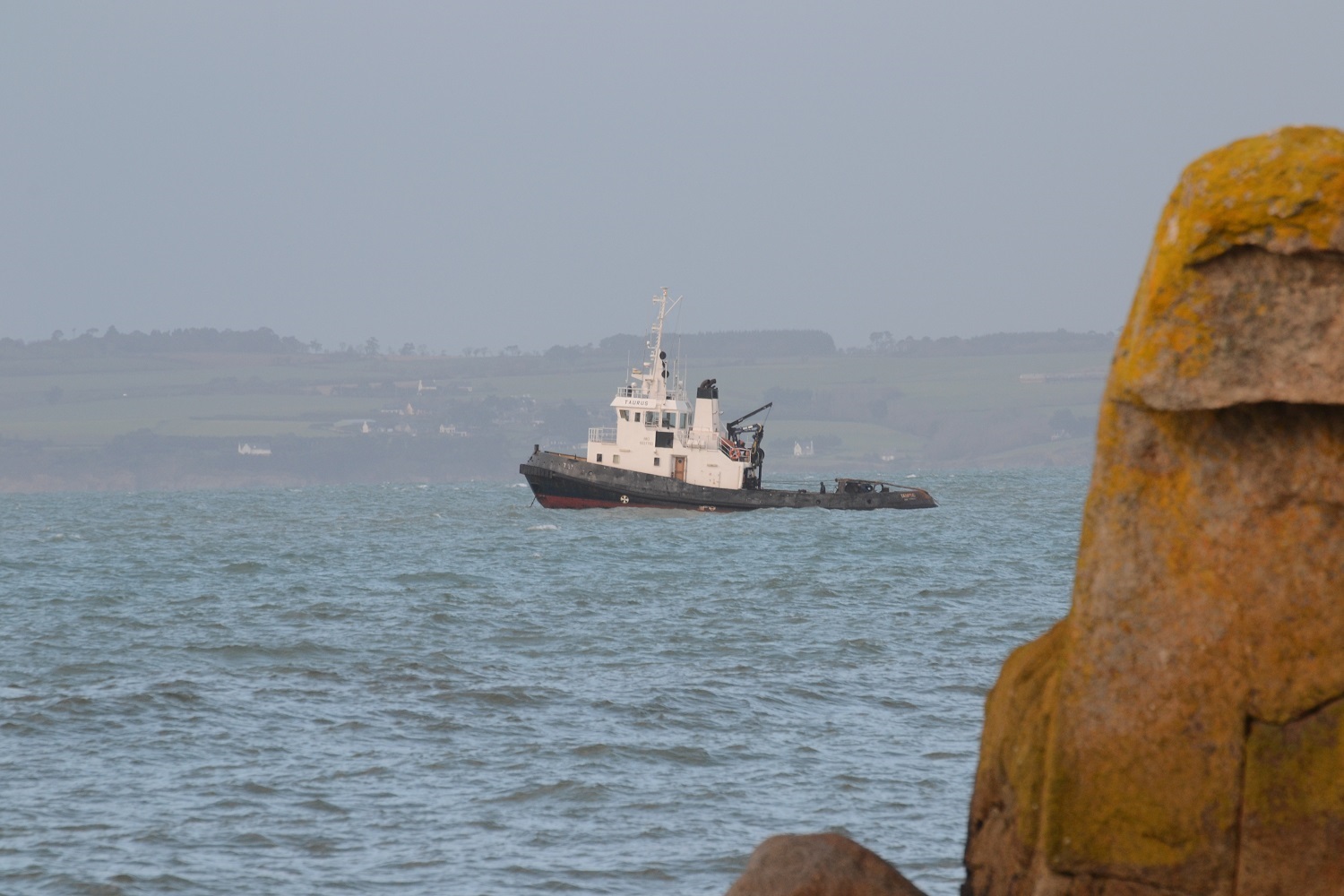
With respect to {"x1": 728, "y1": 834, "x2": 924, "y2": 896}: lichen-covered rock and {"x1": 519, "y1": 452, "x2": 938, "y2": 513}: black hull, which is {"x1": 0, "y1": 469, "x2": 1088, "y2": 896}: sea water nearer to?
{"x1": 728, "y1": 834, "x2": 924, "y2": 896}: lichen-covered rock

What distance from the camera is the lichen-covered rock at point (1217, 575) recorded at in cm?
405

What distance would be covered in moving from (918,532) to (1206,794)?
3406 centimetres

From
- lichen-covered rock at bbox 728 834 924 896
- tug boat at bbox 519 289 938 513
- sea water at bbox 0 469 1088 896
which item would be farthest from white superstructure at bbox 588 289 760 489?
lichen-covered rock at bbox 728 834 924 896

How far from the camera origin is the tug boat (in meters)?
45.3

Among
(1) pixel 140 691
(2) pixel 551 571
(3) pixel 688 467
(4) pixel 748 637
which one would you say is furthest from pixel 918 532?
(1) pixel 140 691

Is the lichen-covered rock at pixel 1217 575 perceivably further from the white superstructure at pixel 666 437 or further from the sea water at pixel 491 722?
the white superstructure at pixel 666 437

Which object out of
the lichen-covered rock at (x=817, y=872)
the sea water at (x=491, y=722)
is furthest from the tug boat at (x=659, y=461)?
the lichen-covered rock at (x=817, y=872)

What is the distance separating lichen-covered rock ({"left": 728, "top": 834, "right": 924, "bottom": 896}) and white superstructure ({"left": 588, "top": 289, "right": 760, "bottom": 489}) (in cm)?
3997

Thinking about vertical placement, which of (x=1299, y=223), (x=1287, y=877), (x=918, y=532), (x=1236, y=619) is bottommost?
(x=918, y=532)

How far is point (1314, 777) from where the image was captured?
4.31m

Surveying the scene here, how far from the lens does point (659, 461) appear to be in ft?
150

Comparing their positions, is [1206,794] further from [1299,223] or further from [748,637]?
[748,637]

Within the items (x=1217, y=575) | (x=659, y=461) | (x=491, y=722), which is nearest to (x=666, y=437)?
(x=659, y=461)

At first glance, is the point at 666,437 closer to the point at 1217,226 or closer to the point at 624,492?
the point at 624,492
